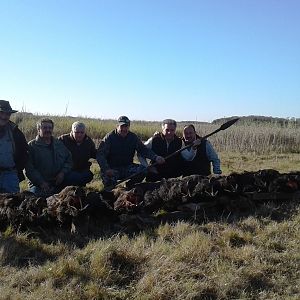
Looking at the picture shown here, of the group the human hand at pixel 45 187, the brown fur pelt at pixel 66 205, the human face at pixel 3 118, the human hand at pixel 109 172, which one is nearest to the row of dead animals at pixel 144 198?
the brown fur pelt at pixel 66 205

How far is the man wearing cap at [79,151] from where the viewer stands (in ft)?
26.5

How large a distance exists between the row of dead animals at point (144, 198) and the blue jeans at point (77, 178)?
1.90m

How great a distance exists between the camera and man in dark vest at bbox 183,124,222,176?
8445 millimetres

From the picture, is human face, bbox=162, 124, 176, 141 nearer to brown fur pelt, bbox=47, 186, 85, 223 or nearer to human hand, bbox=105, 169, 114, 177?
human hand, bbox=105, 169, 114, 177

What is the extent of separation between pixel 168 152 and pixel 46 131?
247 centimetres

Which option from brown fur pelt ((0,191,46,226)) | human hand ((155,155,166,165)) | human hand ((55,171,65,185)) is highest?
human hand ((155,155,166,165))

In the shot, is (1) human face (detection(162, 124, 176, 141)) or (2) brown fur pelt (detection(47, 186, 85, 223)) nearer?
(2) brown fur pelt (detection(47, 186, 85, 223))

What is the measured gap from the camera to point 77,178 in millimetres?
8062

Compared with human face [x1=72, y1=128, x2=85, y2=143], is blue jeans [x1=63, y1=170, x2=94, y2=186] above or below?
below

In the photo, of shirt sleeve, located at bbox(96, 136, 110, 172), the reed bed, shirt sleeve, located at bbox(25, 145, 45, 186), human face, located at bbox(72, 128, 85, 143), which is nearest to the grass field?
shirt sleeve, located at bbox(25, 145, 45, 186)

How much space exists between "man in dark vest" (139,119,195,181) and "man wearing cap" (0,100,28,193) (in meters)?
2.51

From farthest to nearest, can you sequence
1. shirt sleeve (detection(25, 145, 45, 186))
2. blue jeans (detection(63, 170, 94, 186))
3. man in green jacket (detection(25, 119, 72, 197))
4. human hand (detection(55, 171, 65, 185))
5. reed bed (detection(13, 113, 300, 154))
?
reed bed (detection(13, 113, 300, 154)) < blue jeans (detection(63, 170, 94, 186)) < human hand (detection(55, 171, 65, 185)) < man in green jacket (detection(25, 119, 72, 197)) < shirt sleeve (detection(25, 145, 45, 186))

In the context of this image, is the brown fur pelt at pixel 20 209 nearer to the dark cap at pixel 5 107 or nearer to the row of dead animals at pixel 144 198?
the row of dead animals at pixel 144 198

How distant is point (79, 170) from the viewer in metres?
8.39
